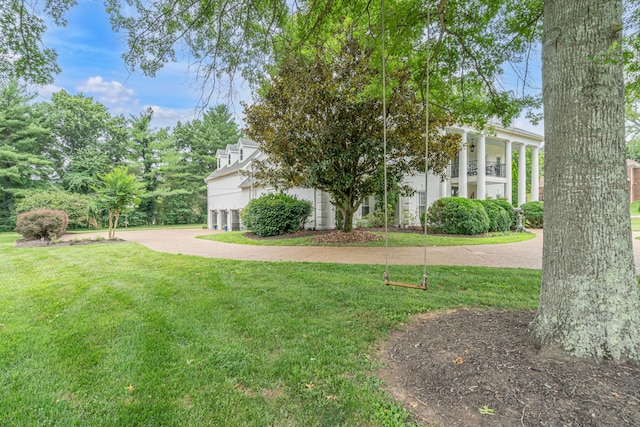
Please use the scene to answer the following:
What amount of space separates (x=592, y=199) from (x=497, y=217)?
1311 centimetres

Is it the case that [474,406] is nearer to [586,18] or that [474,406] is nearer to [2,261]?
[586,18]

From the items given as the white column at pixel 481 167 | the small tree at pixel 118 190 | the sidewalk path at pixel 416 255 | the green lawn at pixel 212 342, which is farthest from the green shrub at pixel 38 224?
the white column at pixel 481 167

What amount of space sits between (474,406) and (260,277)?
4.49 meters

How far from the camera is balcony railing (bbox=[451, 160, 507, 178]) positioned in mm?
19766

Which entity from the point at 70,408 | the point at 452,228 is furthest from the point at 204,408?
the point at 452,228

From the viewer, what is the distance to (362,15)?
5.39 m

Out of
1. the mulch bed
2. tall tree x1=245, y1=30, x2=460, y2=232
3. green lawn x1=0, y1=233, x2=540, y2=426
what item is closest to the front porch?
tall tree x1=245, y1=30, x2=460, y2=232

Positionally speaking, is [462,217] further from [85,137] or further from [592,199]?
[85,137]

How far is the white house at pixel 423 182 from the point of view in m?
15.7

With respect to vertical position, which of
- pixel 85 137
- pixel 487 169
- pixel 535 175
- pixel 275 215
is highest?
pixel 85 137

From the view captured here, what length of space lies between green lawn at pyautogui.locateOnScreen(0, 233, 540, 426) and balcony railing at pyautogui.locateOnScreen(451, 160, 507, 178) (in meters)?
15.0

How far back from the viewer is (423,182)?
53.1 ft

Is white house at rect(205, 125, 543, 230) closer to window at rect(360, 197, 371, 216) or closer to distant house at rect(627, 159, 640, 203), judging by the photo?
window at rect(360, 197, 371, 216)

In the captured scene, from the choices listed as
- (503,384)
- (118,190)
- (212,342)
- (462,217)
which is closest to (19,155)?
(118,190)
